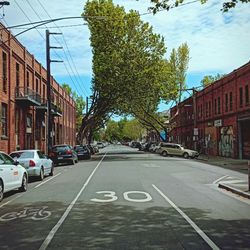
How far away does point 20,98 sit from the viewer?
34156 mm

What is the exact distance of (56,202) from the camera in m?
13.3

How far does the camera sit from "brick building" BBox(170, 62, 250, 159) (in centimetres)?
4044

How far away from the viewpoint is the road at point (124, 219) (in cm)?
798

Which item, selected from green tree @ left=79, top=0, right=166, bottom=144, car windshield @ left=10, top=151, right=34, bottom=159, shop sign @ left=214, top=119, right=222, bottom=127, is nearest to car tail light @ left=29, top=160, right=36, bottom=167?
car windshield @ left=10, top=151, right=34, bottom=159

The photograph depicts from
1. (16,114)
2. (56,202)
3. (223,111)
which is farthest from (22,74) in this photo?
(56,202)

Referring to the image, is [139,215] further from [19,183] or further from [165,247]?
[19,183]

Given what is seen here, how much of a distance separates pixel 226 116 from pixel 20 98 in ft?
69.6

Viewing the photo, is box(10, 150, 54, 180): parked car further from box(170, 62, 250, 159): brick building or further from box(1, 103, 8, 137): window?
box(170, 62, 250, 159): brick building

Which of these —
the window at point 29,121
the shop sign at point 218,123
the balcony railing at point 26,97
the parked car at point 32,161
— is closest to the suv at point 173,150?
the shop sign at point 218,123

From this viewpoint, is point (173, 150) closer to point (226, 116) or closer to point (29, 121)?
point (226, 116)

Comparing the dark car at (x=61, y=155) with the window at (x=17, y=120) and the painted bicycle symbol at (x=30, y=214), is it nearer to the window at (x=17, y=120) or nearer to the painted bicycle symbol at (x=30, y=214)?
the window at (x=17, y=120)

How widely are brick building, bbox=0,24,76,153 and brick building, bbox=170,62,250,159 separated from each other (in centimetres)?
1622

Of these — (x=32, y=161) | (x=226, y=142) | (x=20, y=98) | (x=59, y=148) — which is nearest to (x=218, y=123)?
(x=226, y=142)

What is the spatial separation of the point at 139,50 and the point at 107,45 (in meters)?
3.16
